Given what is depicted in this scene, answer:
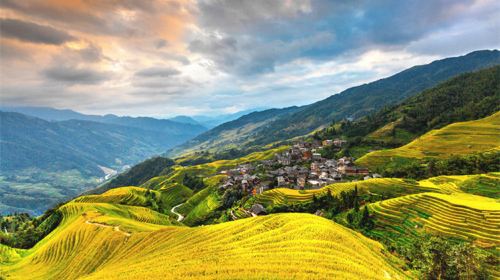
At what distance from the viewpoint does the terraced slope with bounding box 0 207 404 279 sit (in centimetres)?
2898

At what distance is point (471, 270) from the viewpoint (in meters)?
32.7

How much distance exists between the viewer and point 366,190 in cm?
8869

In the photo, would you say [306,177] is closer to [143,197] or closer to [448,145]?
[448,145]

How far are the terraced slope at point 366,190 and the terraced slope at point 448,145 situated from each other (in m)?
43.9

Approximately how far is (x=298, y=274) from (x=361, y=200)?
207 feet

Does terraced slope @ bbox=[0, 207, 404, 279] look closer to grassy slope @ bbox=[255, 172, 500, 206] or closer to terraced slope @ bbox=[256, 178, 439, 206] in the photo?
terraced slope @ bbox=[256, 178, 439, 206]

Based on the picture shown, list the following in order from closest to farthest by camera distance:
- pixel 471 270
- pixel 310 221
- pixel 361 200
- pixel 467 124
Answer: pixel 471 270
pixel 310 221
pixel 361 200
pixel 467 124

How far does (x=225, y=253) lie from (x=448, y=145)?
14991 cm

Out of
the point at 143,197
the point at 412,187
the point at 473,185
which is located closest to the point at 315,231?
the point at 412,187

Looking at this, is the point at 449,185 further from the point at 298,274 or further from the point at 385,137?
the point at 385,137

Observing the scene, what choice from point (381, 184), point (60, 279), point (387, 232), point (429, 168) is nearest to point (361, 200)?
point (381, 184)

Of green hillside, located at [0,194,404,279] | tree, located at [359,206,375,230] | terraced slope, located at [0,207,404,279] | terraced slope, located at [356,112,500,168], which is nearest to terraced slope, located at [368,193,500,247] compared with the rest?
tree, located at [359,206,375,230]

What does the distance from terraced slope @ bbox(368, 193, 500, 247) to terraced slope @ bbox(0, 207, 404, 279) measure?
71.3ft

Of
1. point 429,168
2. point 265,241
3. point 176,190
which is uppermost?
point 265,241
